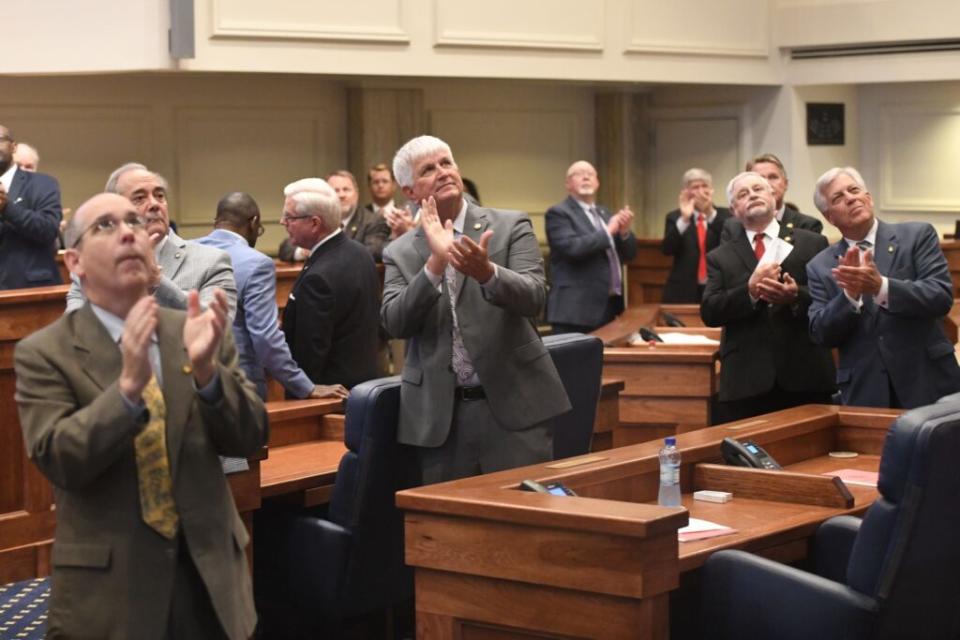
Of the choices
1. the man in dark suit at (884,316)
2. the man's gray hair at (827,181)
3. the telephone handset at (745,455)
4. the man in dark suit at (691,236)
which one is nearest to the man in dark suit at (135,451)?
the telephone handset at (745,455)

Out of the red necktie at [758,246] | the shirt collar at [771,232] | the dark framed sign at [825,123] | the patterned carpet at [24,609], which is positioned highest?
the dark framed sign at [825,123]

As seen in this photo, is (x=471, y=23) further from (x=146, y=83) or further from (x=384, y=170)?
(x=146, y=83)

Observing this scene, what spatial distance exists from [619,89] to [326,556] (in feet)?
26.7

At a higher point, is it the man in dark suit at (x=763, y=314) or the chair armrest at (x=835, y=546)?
the man in dark suit at (x=763, y=314)

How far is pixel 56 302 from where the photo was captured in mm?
5012

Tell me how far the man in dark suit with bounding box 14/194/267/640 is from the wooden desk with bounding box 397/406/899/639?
77 cm

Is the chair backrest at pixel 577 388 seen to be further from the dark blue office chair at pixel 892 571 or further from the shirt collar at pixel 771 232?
the dark blue office chair at pixel 892 571

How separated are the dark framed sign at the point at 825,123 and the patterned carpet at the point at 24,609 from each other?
26.1 ft

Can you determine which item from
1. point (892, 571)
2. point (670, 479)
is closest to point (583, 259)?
point (670, 479)

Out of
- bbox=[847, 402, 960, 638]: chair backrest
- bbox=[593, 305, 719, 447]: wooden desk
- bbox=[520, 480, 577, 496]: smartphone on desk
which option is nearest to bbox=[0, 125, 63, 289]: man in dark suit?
bbox=[593, 305, 719, 447]: wooden desk

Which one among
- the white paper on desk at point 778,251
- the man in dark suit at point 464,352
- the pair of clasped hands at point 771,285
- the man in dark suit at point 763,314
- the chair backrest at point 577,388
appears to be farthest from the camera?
the white paper on desk at point 778,251

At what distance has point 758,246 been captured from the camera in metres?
5.91

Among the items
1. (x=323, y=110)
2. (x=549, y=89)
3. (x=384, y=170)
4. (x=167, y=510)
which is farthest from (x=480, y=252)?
(x=549, y=89)

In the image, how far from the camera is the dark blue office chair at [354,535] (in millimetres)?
4320
